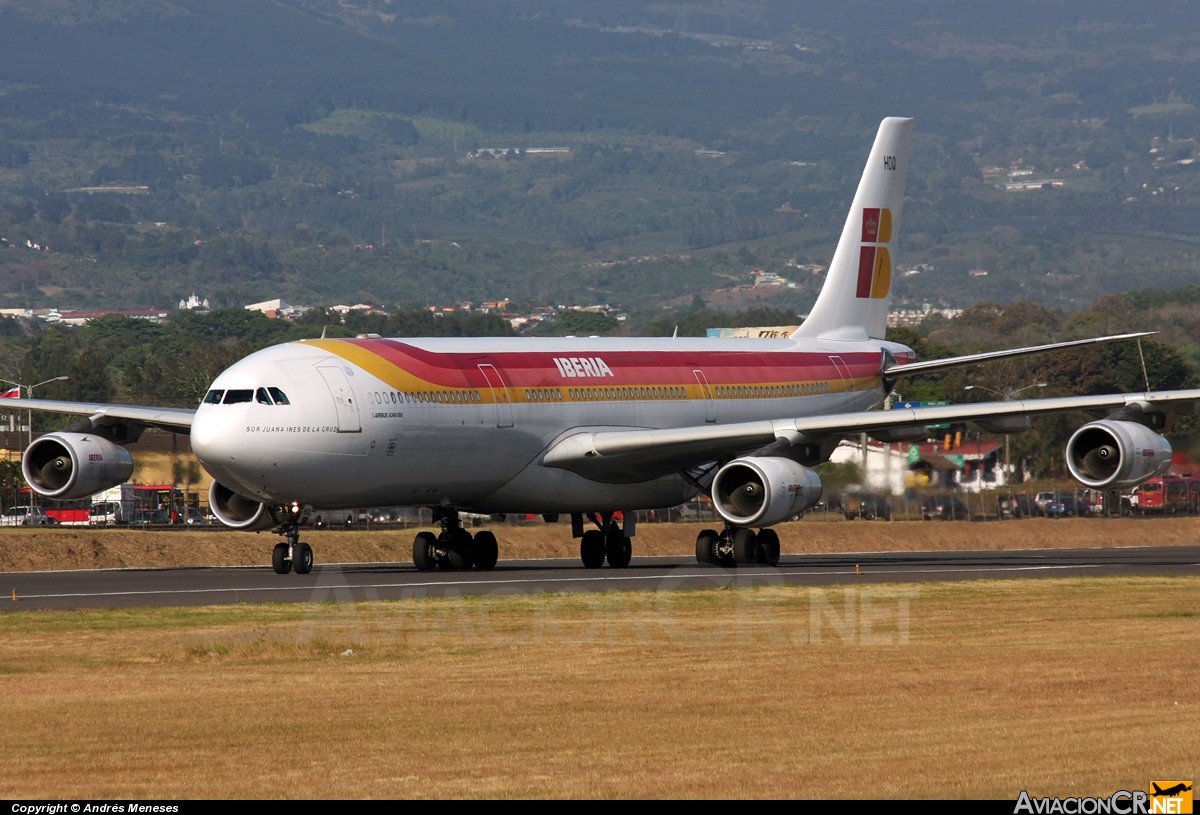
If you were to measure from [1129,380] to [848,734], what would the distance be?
361ft

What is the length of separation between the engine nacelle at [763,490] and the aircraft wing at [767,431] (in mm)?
940

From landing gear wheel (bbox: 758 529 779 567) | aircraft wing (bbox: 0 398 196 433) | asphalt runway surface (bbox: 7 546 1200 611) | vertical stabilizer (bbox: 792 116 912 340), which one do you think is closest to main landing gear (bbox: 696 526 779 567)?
landing gear wheel (bbox: 758 529 779 567)

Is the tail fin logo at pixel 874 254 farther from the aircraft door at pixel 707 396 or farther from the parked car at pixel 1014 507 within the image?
the parked car at pixel 1014 507

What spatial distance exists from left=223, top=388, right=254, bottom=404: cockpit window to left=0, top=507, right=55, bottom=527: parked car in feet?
130

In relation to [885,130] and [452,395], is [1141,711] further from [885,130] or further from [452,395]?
[885,130]

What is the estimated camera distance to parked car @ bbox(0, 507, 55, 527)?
73938 millimetres

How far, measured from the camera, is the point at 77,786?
1499 cm

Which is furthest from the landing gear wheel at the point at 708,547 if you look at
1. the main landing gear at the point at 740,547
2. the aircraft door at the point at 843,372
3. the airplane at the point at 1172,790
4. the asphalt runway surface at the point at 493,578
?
the airplane at the point at 1172,790

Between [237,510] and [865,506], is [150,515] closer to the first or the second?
[865,506]

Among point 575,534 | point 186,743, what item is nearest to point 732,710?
point 186,743

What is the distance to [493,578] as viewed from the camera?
36500mm

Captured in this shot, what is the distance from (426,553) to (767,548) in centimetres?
688

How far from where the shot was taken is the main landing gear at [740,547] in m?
40.4

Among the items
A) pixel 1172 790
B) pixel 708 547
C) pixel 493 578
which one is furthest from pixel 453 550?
pixel 1172 790
